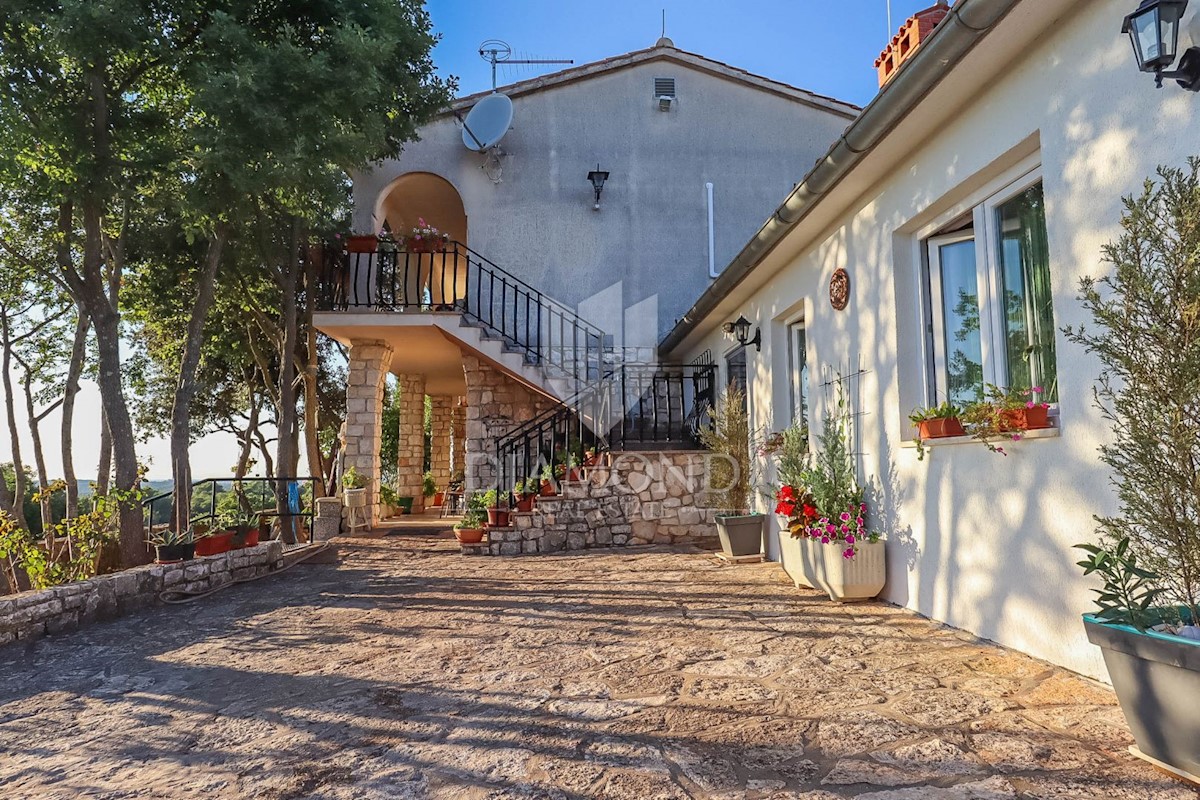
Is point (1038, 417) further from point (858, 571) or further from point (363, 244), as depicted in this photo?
point (363, 244)

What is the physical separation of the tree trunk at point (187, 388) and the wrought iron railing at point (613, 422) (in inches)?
128

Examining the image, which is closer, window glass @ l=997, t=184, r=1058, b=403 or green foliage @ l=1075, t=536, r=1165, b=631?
green foliage @ l=1075, t=536, r=1165, b=631

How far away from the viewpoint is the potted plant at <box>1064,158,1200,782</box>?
6.45 feet

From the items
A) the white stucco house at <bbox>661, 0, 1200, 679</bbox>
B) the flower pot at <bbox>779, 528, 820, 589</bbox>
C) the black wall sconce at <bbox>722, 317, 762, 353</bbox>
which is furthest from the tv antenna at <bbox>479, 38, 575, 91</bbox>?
the flower pot at <bbox>779, 528, 820, 589</bbox>

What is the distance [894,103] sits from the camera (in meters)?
3.66

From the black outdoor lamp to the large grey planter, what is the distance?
5.72ft

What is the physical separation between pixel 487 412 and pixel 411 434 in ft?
12.8

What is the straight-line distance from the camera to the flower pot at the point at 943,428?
12.3ft

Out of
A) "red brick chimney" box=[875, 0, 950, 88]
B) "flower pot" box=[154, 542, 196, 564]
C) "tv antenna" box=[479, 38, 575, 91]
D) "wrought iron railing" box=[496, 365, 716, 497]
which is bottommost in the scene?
"flower pot" box=[154, 542, 196, 564]

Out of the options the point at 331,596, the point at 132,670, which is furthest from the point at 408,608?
the point at 132,670

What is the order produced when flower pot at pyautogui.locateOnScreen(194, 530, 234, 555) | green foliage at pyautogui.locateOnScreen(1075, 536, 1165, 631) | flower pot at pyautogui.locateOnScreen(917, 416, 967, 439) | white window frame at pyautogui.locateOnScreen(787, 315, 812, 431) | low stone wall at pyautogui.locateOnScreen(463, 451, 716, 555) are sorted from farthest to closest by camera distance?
low stone wall at pyautogui.locateOnScreen(463, 451, 716, 555), white window frame at pyautogui.locateOnScreen(787, 315, 812, 431), flower pot at pyautogui.locateOnScreen(194, 530, 234, 555), flower pot at pyautogui.locateOnScreen(917, 416, 967, 439), green foliage at pyautogui.locateOnScreen(1075, 536, 1165, 631)

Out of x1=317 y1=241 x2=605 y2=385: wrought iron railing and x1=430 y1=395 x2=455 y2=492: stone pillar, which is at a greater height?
x1=317 y1=241 x2=605 y2=385: wrought iron railing

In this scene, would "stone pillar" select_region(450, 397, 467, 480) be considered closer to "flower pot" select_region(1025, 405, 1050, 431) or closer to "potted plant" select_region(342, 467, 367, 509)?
"potted plant" select_region(342, 467, 367, 509)

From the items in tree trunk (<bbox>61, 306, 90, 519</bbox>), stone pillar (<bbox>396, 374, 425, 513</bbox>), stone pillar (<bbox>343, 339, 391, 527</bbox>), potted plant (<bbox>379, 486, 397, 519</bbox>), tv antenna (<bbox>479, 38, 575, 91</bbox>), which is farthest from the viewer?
stone pillar (<bbox>396, 374, 425, 513</bbox>)
